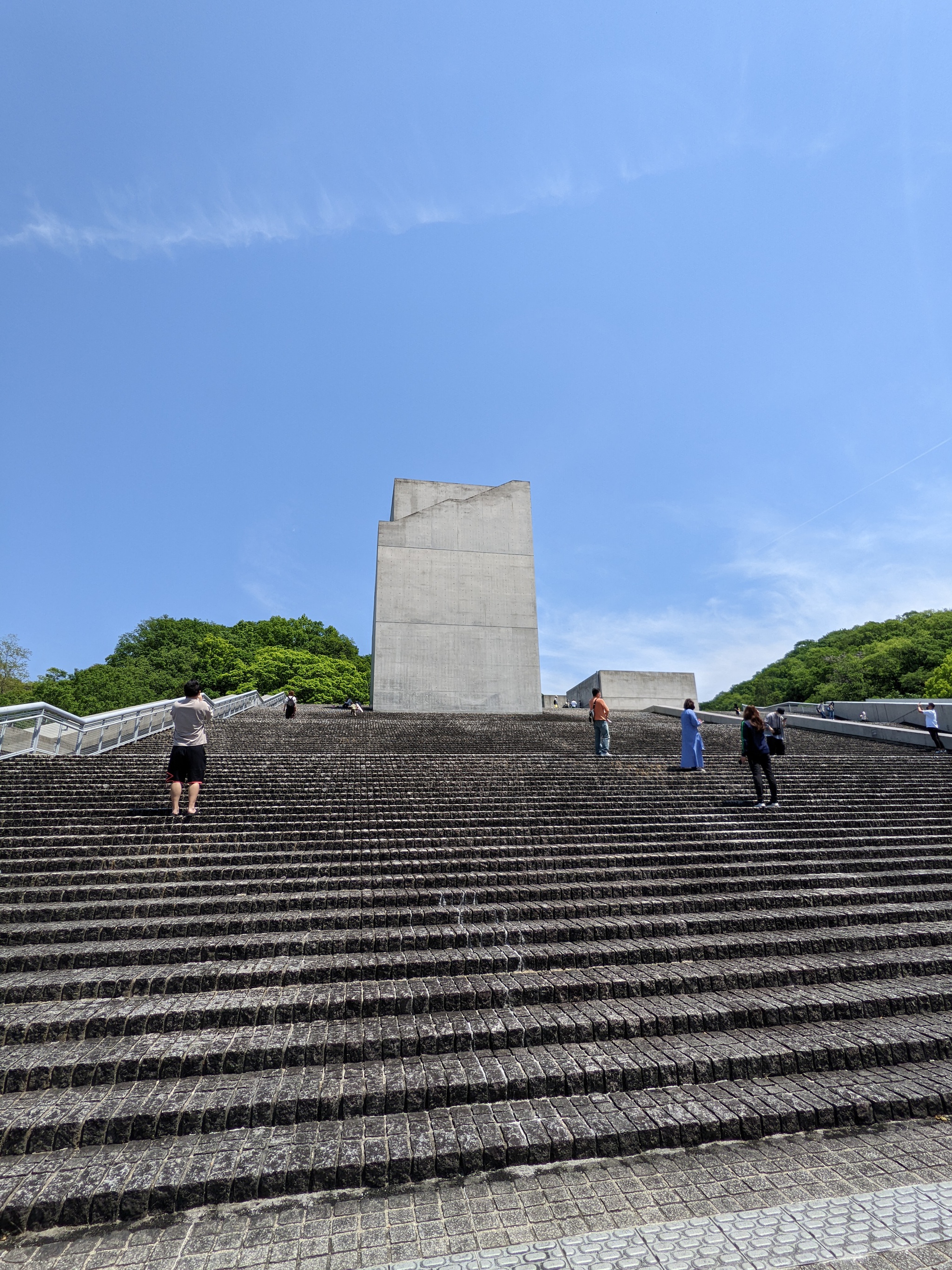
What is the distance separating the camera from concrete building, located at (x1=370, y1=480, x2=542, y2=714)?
22078mm

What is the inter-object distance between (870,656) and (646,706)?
1785 cm

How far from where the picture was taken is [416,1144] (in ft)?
8.41

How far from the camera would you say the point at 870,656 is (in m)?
38.9

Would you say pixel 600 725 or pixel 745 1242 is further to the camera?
pixel 600 725

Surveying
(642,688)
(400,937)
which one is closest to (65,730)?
(400,937)

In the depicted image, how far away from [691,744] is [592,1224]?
7936 mm

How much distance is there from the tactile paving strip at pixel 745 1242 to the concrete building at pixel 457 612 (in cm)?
1977

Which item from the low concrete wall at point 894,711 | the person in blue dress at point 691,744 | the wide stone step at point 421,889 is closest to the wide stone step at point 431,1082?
the wide stone step at point 421,889

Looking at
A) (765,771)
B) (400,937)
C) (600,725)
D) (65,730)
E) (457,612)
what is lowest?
(400,937)

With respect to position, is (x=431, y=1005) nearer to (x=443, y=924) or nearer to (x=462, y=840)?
(x=443, y=924)

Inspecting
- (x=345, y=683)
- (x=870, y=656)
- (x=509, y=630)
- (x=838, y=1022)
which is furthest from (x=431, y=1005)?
(x=870, y=656)

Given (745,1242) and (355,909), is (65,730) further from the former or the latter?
(745,1242)

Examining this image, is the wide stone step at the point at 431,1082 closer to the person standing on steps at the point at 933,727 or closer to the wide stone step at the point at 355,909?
the wide stone step at the point at 355,909

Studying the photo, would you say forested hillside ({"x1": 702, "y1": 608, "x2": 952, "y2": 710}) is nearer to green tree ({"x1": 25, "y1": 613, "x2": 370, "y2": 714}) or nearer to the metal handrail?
green tree ({"x1": 25, "y1": 613, "x2": 370, "y2": 714})
